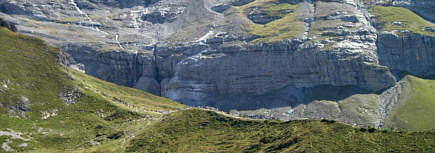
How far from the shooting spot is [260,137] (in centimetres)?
9881

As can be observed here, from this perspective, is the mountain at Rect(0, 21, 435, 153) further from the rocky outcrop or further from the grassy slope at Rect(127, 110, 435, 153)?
the grassy slope at Rect(127, 110, 435, 153)

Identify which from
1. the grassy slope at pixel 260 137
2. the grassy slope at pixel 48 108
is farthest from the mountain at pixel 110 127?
the grassy slope at pixel 260 137

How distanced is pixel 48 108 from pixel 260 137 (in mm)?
60136

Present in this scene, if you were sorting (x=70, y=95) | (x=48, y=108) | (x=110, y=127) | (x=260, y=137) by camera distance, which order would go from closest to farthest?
(x=260, y=137)
(x=48, y=108)
(x=110, y=127)
(x=70, y=95)

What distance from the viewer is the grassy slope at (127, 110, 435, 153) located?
7694 centimetres

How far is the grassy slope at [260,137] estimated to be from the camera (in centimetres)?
7694

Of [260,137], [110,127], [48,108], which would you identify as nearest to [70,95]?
[48,108]

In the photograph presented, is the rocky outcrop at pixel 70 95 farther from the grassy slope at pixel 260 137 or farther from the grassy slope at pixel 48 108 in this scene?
the grassy slope at pixel 260 137

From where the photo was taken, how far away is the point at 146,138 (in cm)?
10762

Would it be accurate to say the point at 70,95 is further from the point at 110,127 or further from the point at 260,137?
the point at 260,137

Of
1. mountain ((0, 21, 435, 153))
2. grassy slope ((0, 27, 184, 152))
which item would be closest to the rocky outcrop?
mountain ((0, 21, 435, 153))

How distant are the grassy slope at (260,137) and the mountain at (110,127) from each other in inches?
5.4

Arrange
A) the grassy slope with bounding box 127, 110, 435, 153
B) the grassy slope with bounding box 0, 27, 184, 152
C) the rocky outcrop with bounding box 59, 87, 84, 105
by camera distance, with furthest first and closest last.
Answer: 1. the rocky outcrop with bounding box 59, 87, 84, 105
2. the grassy slope with bounding box 0, 27, 184, 152
3. the grassy slope with bounding box 127, 110, 435, 153

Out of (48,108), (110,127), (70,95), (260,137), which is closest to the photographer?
(260,137)
